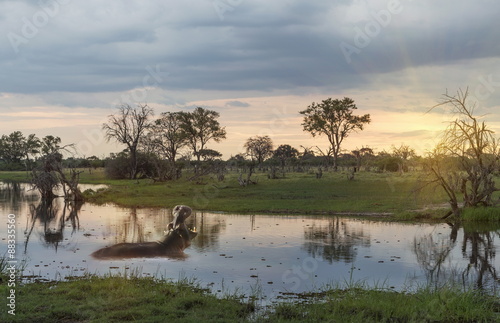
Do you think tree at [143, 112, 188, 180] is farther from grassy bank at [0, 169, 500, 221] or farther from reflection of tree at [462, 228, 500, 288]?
reflection of tree at [462, 228, 500, 288]

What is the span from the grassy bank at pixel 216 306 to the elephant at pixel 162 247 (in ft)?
12.0

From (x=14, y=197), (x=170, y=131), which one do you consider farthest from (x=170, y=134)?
(x=14, y=197)

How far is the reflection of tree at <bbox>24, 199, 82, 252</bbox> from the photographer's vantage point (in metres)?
17.7

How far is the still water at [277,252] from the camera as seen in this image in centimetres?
1119

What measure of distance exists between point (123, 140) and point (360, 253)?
56.7 meters

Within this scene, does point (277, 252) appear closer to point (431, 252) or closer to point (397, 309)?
point (431, 252)

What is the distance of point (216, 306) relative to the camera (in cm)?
835

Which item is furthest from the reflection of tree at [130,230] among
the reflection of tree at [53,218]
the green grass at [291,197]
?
the green grass at [291,197]

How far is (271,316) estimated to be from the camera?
25.9 feet

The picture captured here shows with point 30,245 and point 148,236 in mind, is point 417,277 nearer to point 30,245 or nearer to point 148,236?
point 148,236

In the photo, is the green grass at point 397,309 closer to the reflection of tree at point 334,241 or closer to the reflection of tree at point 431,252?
the reflection of tree at point 431,252

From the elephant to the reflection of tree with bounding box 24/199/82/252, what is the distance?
3243mm

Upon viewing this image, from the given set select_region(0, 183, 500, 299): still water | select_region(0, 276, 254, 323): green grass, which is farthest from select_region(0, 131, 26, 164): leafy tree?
select_region(0, 276, 254, 323): green grass

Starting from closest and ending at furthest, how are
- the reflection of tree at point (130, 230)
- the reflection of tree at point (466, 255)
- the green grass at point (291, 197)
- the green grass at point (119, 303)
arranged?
the green grass at point (119, 303), the reflection of tree at point (466, 255), the reflection of tree at point (130, 230), the green grass at point (291, 197)
